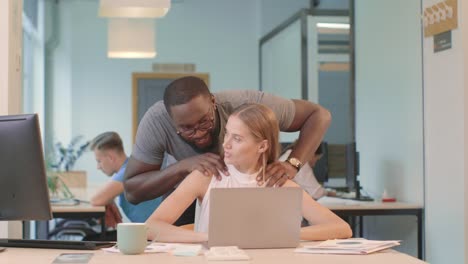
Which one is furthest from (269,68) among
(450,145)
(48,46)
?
(450,145)

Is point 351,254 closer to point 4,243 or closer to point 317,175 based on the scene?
point 4,243

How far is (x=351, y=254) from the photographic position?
2562mm

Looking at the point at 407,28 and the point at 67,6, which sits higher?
the point at 67,6

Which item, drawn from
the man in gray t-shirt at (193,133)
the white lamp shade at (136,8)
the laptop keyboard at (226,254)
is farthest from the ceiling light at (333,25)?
the laptop keyboard at (226,254)

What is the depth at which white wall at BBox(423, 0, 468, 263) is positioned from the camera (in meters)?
4.76

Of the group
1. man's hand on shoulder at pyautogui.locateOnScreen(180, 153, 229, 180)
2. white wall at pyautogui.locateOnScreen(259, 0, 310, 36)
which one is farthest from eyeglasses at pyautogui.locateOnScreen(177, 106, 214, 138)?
white wall at pyautogui.locateOnScreen(259, 0, 310, 36)

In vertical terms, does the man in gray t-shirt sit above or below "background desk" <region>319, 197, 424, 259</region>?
above

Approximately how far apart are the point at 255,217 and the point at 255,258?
19 centimetres

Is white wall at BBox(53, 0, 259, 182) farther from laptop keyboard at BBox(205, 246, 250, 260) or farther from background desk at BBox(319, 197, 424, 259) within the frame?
laptop keyboard at BBox(205, 246, 250, 260)

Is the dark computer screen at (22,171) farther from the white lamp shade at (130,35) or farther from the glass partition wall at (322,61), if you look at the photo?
the glass partition wall at (322,61)

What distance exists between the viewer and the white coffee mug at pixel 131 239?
8.28 feet

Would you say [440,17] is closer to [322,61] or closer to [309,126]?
[309,126]

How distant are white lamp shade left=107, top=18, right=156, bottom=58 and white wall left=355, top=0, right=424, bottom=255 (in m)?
2.10

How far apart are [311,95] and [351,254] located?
6.11 metres
